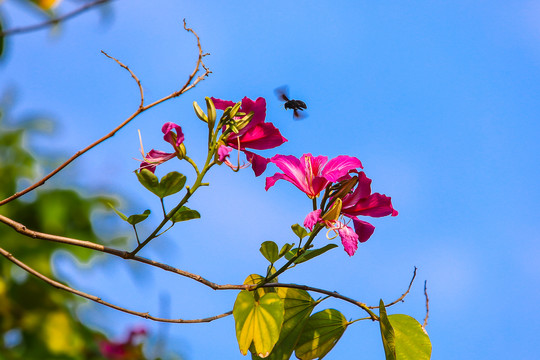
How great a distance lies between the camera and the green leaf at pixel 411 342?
136cm

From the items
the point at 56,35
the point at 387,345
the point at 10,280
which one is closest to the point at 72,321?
the point at 10,280

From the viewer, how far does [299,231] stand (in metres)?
1.28

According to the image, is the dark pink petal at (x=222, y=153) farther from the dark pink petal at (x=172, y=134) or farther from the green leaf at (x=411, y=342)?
the green leaf at (x=411, y=342)

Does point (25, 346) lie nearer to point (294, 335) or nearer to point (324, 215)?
point (294, 335)

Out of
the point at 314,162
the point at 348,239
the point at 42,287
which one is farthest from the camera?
the point at 42,287

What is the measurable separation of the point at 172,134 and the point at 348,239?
44 cm

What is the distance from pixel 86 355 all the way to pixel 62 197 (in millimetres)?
738

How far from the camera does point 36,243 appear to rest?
2723 millimetres

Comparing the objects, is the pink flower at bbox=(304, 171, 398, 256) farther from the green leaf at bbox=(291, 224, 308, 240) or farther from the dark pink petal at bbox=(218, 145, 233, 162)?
the dark pink petal at bbox=(218, 145, 233, 162)

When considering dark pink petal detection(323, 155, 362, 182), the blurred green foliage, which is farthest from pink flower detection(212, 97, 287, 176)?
the blurred green foliage

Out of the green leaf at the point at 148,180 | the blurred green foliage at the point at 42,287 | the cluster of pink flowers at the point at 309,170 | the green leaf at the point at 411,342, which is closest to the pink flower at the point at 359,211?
the cluster of pink flowers at the point at 309,170

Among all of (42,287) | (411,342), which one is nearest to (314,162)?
(411,342)

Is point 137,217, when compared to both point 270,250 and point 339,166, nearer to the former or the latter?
Result: point 270,250

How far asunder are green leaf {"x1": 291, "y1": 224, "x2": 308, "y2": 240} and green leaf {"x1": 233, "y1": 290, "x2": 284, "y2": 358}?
15 cm
